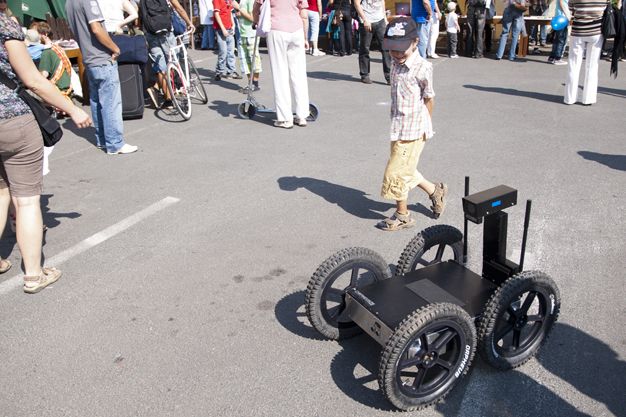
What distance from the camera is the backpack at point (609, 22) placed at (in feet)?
27.1

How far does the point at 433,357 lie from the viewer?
9.61 feet

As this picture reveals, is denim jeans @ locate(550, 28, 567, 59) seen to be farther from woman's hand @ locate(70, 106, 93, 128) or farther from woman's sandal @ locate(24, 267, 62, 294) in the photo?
→ woman's sandal @ locate(24, 267, 62, 294)

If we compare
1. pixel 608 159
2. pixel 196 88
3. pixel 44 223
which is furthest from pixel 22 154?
pixel 196 88

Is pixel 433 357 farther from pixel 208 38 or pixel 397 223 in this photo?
pixel 208 38

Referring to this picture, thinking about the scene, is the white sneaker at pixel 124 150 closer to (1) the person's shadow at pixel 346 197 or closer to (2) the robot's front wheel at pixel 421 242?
(1) the person's shadow at pixel 346 197

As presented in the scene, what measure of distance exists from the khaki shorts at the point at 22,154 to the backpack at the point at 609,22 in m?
7.65

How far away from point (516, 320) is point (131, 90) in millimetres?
7107

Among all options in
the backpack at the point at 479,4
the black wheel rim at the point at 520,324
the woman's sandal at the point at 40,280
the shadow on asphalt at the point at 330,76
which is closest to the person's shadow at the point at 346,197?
the black wheel rim at the point at 520,324

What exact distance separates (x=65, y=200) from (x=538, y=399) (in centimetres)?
468

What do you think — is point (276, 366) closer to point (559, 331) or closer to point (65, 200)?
point (559, 331)

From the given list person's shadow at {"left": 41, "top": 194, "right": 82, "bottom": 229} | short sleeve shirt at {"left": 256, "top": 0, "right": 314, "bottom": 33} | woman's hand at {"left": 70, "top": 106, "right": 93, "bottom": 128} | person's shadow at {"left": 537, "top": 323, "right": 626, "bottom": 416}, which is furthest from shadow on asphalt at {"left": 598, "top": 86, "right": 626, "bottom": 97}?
woman's hand at {"left": 70, "top": 106, "right": 93, "bottom": 128}

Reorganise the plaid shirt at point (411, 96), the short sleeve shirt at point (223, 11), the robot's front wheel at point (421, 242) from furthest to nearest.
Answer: the short sleeve shirt at point (223, 11), the plaid shirt at point (411, 96), the robot's front wheel at point (421, 242)

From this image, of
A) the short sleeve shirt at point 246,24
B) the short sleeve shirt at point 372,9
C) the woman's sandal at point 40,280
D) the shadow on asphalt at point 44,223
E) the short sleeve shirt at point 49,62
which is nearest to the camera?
the woman's sandal at point 40,280

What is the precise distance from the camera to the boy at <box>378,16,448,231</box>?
14.0ft
